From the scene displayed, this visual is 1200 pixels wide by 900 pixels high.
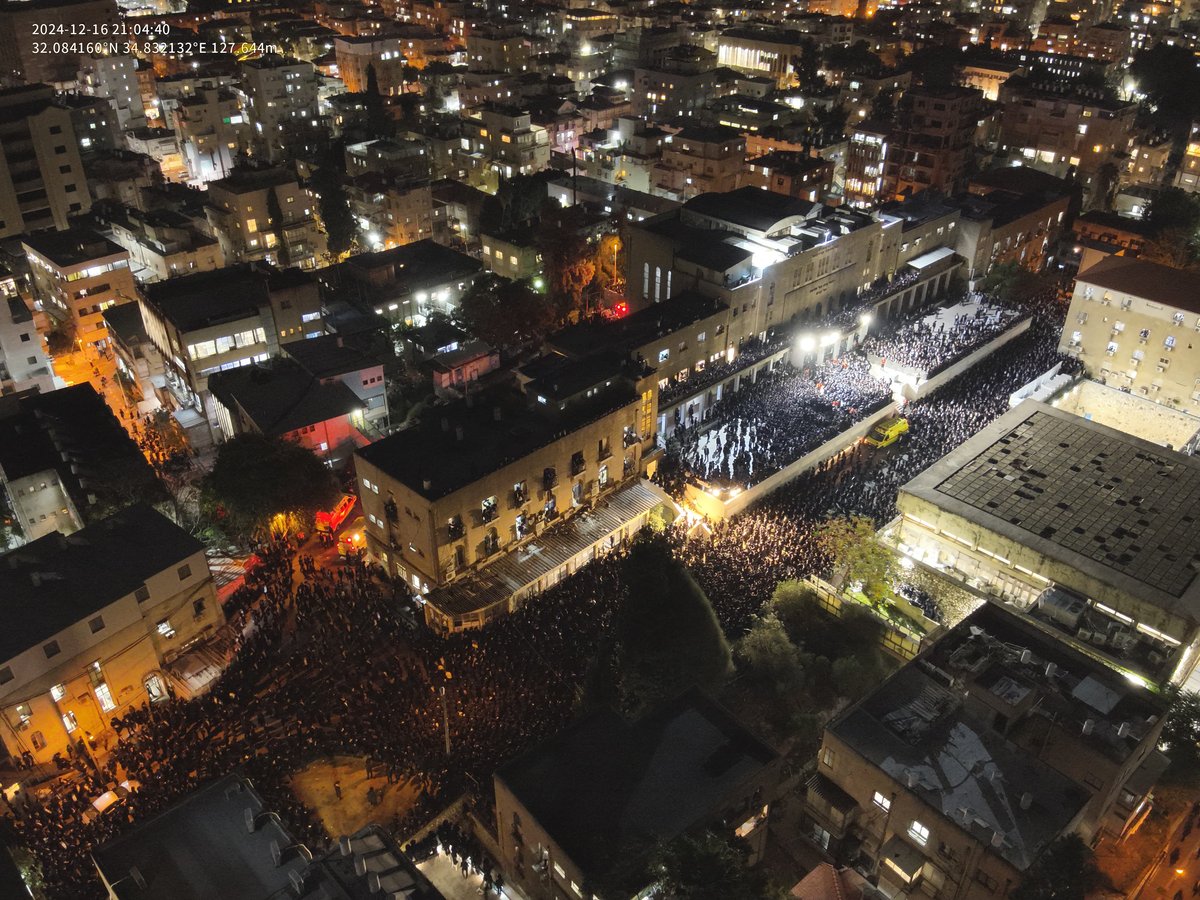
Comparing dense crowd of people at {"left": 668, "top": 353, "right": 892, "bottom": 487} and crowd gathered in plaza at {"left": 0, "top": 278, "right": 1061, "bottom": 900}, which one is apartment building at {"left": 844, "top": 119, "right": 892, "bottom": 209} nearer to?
dense crowd of people at {"left": 668, "top": 353, "right": 892, "bottom": 487}

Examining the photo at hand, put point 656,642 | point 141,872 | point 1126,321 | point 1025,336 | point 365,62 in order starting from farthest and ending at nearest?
point 365,62 < point 1025,336 < point 1126,321 < point 656,642 < point 141,872

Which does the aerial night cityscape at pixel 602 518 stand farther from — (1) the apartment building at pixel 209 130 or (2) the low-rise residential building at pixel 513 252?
(1) the apartment building at pixel 209 130

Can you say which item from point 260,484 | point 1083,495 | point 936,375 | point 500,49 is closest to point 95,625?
point 260,484

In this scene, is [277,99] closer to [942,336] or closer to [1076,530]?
[942,336]

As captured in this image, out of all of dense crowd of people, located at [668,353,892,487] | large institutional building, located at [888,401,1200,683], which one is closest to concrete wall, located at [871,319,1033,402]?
dense crowd of people, located at [668,353,892,487]

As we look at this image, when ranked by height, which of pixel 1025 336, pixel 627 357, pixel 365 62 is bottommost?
pixel 1025 336

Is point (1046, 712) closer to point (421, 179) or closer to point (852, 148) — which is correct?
point (421, 179)

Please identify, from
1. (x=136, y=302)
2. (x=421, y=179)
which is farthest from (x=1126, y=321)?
(x=136, y=302)
